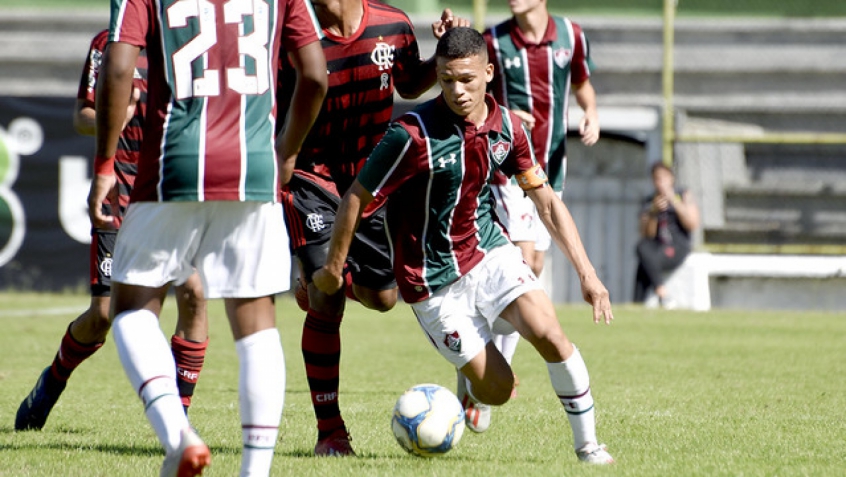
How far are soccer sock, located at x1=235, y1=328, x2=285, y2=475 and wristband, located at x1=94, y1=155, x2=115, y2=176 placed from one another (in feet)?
2.28

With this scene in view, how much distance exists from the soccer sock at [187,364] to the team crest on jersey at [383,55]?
59.9 inches

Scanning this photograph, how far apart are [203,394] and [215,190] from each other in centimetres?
378

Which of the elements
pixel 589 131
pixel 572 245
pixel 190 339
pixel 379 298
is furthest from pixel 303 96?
pixel 589 131

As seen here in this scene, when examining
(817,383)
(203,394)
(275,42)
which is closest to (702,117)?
(817,383)

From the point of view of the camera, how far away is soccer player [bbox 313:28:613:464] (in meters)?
4.90

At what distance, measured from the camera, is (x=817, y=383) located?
7.84 metres

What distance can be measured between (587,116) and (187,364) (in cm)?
320

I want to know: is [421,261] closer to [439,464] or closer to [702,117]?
[439,464]

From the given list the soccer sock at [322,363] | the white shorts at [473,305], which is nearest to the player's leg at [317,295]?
the soccer sock at [322,363]

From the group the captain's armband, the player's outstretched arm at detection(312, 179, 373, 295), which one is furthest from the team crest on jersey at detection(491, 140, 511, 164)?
the player's outstretched arm at detection(312, 179, 373, 295)

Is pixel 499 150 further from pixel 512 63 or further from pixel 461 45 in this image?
pixel 512 63

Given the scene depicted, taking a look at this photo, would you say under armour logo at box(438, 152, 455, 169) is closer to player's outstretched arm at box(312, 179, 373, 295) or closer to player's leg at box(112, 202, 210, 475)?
player's outstretched arm at box(312, 179, 373, 295)

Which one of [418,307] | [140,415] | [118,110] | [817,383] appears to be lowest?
[817,383]

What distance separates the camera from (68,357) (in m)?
6.14
